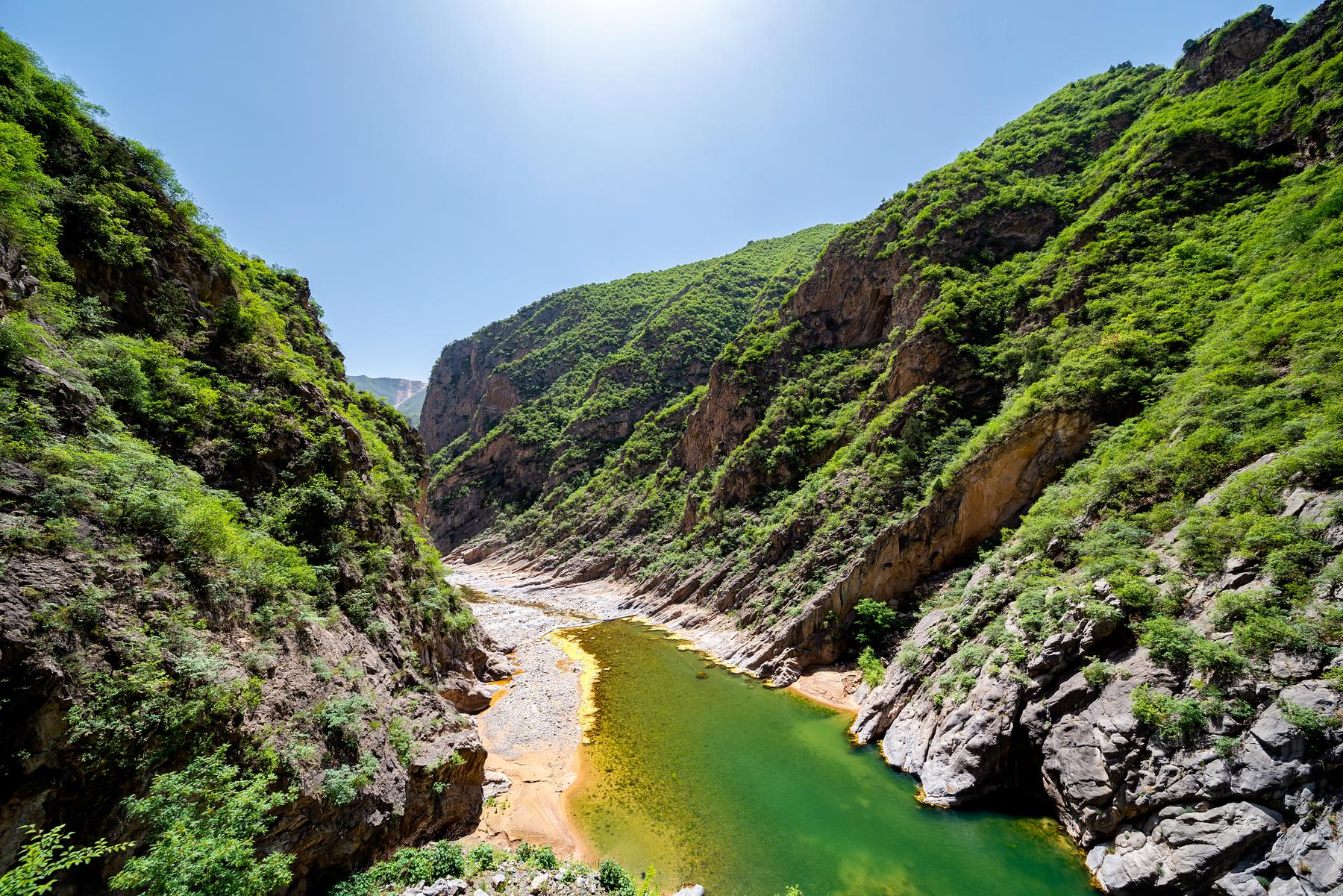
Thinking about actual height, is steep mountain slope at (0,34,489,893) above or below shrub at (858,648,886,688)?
above

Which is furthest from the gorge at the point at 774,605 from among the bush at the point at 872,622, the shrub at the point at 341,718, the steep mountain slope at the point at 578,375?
the steep mountain slope at the point at 578,375

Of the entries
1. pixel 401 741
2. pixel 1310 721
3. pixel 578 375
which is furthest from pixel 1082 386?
pixel 578 375

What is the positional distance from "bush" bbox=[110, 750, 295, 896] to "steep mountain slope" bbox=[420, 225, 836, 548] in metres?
69.3

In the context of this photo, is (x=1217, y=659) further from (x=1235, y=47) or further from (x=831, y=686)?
(x=1235, y=47)

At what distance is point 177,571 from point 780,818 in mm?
16529

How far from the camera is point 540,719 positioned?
67.9 ft

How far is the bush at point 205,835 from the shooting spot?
6.34 m

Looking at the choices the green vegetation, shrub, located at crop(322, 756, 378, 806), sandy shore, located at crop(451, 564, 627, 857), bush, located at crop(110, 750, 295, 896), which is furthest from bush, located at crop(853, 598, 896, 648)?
bush, located at crop(110, 750, 295, 896)

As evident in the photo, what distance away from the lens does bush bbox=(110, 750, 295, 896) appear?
6.34 m

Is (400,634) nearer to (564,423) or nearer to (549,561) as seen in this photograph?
(549,561)

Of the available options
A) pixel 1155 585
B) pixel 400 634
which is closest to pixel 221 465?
pixel 400 634

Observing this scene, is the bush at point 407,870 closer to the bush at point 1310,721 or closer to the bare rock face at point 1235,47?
the bush at point 1310,721

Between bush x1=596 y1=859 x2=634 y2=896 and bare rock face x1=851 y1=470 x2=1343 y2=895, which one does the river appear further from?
bush x1=596 y1=859 x2=634 y2=896

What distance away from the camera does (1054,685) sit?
14219 millimetres
